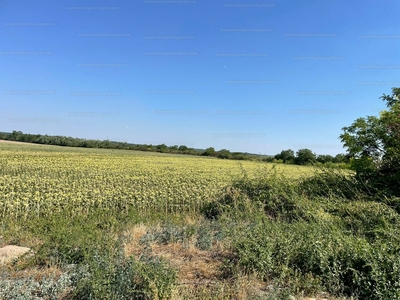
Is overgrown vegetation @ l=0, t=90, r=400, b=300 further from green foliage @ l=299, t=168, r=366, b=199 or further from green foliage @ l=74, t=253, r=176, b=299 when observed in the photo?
green foliage @ l=299, t=168, r=366, b=199

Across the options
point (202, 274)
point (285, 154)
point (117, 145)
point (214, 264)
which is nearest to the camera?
point (202, 274)

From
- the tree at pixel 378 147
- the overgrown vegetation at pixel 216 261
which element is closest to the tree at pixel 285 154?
the tree at pixel 378 147

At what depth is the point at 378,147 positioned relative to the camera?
11.2m

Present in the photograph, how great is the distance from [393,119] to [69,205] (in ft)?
44.7

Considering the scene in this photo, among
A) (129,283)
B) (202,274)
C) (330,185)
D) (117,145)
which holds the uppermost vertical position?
(117,145)

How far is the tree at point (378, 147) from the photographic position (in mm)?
9852

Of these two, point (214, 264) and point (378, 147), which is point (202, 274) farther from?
point (378, 147)

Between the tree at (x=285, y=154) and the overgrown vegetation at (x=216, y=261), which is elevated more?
the tree at (x=285, y=154)

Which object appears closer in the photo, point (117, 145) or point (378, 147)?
point (378, 147)

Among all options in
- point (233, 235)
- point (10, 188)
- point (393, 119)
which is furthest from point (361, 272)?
point (10, 188)

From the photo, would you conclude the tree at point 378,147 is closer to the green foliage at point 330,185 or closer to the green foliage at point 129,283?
the green foliage at point 330,185

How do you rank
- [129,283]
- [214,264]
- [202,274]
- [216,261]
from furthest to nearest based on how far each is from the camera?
[216,261], [214,264], [202,274], [129,283]

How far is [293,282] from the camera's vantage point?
3.69m

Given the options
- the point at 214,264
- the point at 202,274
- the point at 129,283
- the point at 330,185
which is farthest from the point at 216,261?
the point at 330,185
